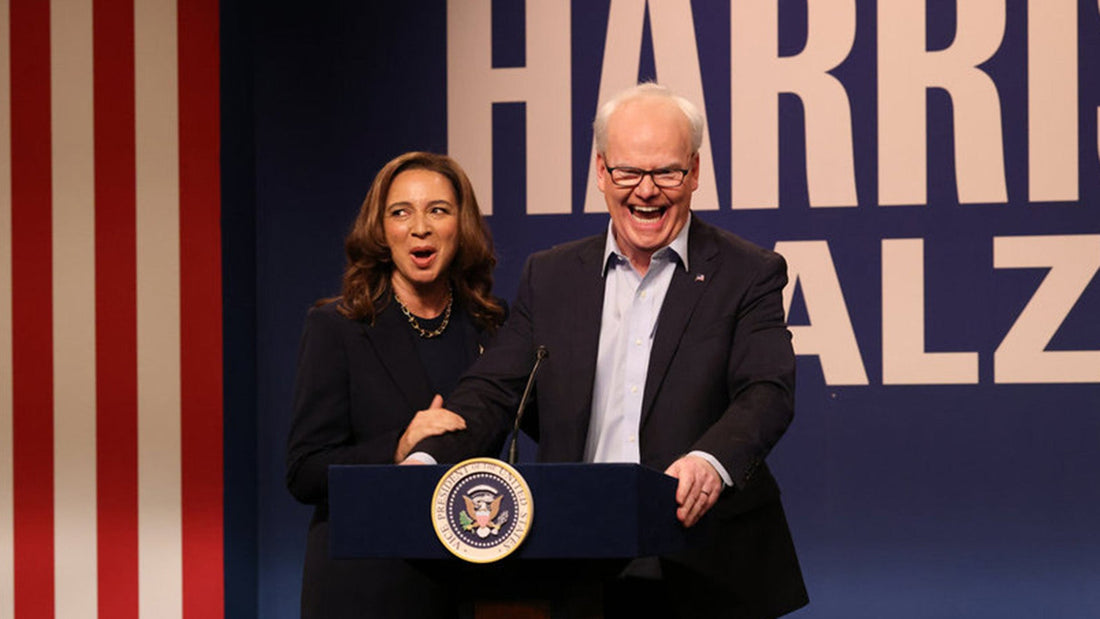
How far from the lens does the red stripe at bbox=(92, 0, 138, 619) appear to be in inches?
178

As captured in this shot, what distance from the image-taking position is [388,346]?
9.62ft

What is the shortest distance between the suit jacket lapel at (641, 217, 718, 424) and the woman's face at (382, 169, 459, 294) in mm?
618

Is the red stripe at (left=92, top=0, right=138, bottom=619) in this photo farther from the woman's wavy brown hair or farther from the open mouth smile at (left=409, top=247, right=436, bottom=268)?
the open mouth smile at (left=409, top=247, right=436, bottom=268)

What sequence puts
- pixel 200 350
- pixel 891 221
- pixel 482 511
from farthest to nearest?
pixel 200 350
pixel 891 221
pixel 482 511

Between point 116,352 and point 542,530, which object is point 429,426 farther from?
point 116,352

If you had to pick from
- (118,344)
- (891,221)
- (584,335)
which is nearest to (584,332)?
(584,335)

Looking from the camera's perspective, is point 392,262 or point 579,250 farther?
point 392,262

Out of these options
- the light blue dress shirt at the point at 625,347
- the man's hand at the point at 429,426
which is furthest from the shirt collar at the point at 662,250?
the man's hand at the point at 429,426

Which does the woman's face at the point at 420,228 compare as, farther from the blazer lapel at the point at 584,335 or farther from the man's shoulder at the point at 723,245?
the man's shoulder at the point at 723,245

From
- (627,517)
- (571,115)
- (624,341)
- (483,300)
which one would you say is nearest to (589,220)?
(571,115)

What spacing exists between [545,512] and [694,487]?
30cm

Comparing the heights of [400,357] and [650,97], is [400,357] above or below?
below

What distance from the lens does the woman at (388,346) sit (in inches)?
113

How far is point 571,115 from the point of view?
443 cm
